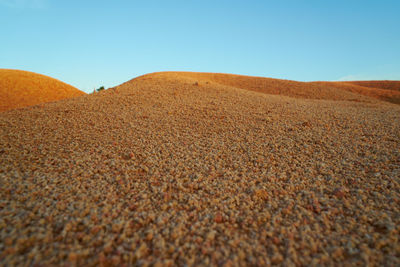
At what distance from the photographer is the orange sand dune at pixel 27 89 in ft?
35.5

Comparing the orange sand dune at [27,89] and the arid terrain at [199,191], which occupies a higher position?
the orange sand dune at [27,89]

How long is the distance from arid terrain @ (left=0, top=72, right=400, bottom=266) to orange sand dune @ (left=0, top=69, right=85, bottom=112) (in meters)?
7.55

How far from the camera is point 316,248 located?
1.64 metres

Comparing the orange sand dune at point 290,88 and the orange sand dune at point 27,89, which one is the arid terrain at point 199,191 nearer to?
the orange sand dune at point 290,88

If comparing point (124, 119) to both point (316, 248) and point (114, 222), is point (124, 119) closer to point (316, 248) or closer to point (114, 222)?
point (114, 222)

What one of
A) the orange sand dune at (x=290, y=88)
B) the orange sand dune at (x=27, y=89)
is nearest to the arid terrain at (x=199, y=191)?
the orange sand dune at (x=290, y=88)

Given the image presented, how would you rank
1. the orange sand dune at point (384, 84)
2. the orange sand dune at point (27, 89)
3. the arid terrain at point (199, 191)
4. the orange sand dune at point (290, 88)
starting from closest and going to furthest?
the arid terrain at point (199, 191) < the orange sand dune at point (290, 88) < the orange sand dune at point (27, 89) < the orange sand dune at point (384, 84)

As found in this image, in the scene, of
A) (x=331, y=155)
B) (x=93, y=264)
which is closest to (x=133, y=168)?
(x=93, y=264)

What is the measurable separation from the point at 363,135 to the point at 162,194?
4186 mm

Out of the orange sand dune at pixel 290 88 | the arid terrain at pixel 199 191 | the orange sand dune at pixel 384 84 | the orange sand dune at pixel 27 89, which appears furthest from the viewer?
the orange sand dune at pixel 384 84

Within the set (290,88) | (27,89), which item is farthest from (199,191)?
(27,89)

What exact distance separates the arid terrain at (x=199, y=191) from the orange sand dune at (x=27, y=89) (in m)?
7.55

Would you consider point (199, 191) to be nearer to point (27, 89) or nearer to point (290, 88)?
point (290, 88)

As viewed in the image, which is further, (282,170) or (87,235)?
(282,170)
